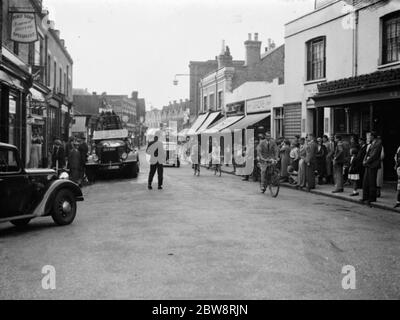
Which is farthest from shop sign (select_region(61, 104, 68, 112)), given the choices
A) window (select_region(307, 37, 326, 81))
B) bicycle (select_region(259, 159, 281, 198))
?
bicycle (select_region(259, 159, 281, 198))

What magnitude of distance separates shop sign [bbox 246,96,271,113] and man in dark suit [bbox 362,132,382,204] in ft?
51.3

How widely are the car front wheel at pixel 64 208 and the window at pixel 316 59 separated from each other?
47.7 ft

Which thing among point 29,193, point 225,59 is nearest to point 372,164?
point 29,193

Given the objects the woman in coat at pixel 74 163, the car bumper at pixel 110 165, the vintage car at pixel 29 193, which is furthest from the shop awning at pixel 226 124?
the vintage car at pixel 29 193

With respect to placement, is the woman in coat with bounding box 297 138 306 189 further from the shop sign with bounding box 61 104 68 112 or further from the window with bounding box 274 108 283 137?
the shop sign with bounding box 61 104 68 112

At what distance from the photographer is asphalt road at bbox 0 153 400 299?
4781 millimetres

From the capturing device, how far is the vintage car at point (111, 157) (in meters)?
19.4

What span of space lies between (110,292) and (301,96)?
18.6m

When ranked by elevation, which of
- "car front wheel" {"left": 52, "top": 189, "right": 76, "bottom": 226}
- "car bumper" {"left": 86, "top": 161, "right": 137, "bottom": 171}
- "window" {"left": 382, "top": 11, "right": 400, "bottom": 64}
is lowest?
"car front wheel" {"left": 52, "top": 189, "right": 76, "bottom": 226}

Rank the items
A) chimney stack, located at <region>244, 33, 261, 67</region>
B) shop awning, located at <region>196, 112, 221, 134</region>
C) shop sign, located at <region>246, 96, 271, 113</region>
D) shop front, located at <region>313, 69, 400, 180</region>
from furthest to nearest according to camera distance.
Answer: shop awning, located at <region>196, 112, 221, 134</region>
chimney stack, located at <region>244, 33, 261, 67</region>
shop sign, located at <region>246, 96, 271, 113</region>
shop front, located at <region>313, 69, 400, 180</region>

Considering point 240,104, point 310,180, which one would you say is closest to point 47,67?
point 240,104

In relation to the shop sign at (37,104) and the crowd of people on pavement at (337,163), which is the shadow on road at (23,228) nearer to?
the crowd of people on pavement at (337,163)

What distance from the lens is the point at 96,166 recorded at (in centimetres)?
1928

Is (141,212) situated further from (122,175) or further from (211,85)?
(211,85)
